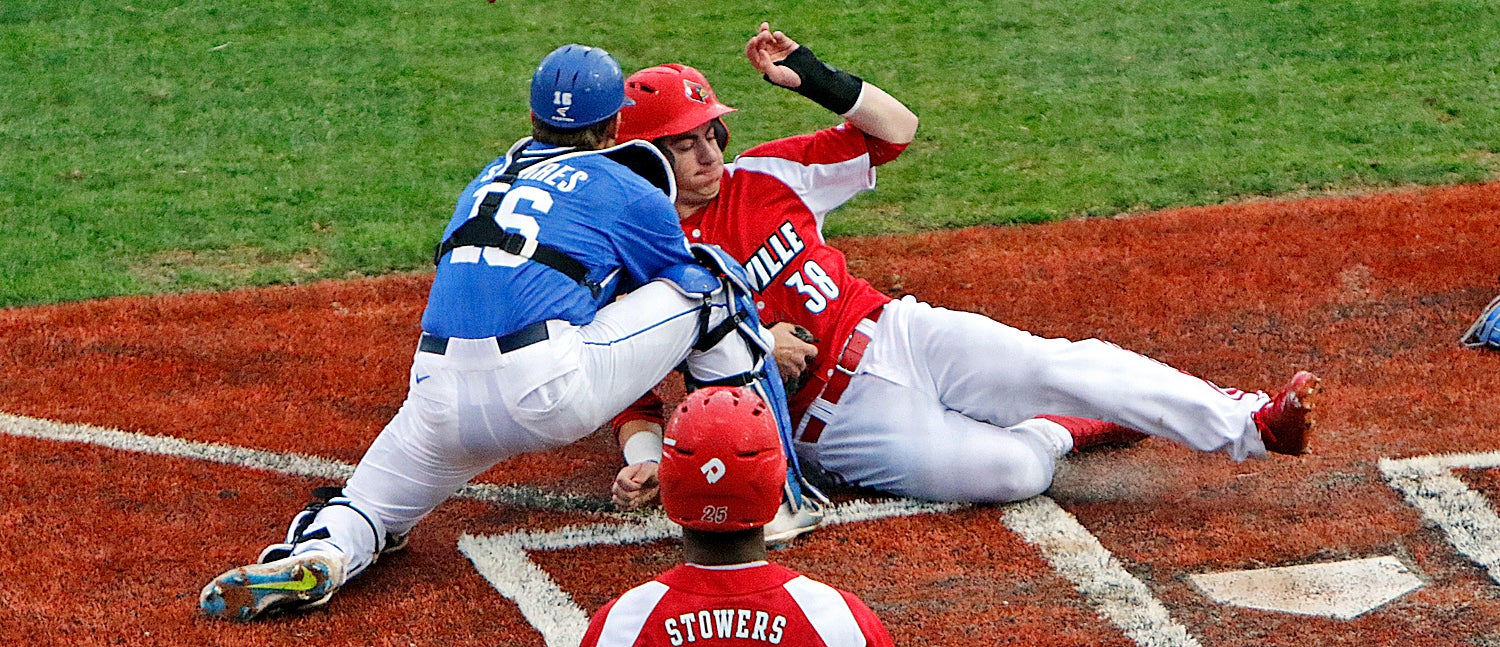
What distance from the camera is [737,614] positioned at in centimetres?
264

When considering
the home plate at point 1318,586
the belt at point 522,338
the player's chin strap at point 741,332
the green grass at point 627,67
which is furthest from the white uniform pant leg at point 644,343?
the green grass at point 627,67

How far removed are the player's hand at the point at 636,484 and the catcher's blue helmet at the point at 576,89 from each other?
892 millimetres

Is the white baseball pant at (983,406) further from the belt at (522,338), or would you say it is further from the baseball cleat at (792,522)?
Result: the belt at (522,338)

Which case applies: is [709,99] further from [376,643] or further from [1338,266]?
[1338,266]

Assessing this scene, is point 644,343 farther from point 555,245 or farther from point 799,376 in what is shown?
point 799,376

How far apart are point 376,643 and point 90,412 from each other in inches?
82.9

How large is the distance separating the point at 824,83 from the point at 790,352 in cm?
82

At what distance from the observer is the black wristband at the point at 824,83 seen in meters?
4.80

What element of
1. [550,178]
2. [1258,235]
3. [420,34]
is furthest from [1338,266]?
[420,34]

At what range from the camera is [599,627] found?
8.95 ft

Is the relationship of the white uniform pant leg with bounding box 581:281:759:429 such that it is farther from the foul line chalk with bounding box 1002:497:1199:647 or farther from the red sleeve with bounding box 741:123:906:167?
the foul line chalk with bounding box 1002:497:1199:647

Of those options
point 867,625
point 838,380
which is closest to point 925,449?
point 838,380

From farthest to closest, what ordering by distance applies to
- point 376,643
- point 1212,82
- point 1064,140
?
point 1212,82 < point 1064,140 < point 376,643

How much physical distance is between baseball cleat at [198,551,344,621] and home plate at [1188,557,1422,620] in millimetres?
2168
